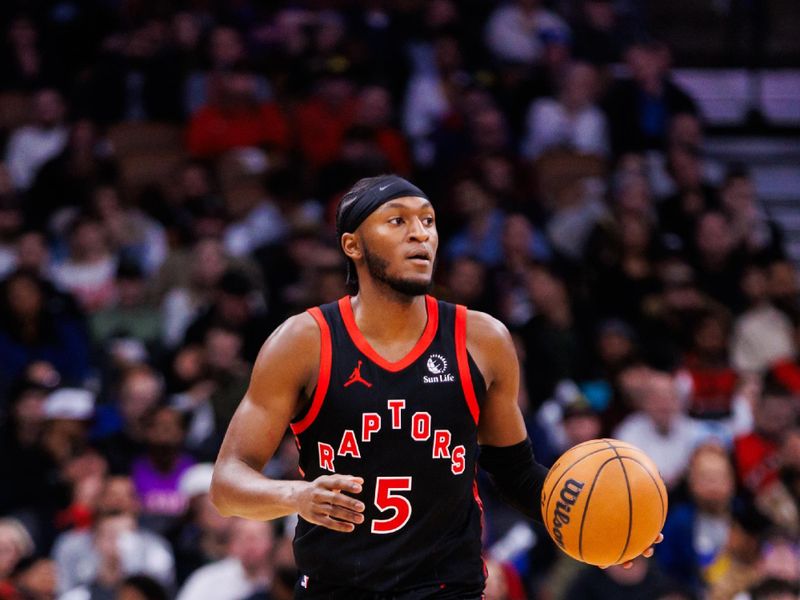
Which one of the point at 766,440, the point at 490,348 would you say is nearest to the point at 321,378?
the point at 490,348

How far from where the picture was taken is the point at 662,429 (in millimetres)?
8445

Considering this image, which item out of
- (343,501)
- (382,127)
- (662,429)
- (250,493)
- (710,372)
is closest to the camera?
(343,501)

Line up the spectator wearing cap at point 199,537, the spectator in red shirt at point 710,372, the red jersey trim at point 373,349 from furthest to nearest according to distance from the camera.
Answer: the spectator in red shirt at point 710,372 < the spectator wearing cap at point 199,537 < the red jersey trim at point 373,349

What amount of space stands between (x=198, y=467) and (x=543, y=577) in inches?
82.4

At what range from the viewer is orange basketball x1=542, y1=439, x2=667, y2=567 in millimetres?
4035

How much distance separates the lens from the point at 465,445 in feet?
13.4

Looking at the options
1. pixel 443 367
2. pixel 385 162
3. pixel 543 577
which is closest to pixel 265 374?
pixel 443 367

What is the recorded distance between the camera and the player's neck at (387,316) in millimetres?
4156

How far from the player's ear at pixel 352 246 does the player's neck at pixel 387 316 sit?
94 mm

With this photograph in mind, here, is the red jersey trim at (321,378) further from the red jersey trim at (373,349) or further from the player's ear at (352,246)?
the player's ear at (352,246)

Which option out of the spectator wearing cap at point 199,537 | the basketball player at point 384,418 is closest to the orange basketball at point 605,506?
the basketball player at point 384,418

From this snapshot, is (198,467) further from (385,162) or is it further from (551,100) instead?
(551,100)

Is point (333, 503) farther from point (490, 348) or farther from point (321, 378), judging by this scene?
point (490, 348)

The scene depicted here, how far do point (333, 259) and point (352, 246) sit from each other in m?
5.05
